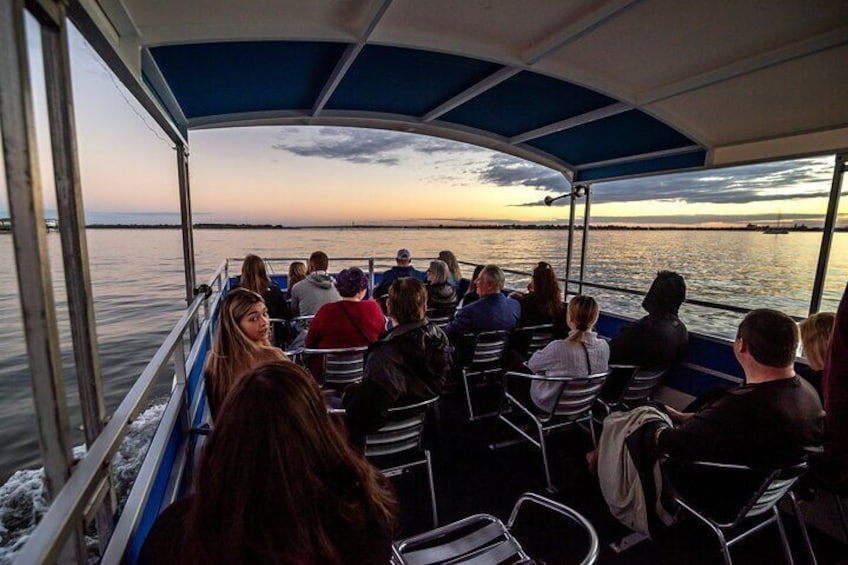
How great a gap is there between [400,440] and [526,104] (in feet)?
9.40

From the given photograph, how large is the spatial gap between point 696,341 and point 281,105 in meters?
3.90

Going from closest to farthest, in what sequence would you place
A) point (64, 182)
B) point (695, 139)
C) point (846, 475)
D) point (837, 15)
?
point (64, 182), point (846, 475), point (837, 15), point (695, 139)

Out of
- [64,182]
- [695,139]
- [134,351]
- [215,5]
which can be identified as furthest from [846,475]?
[134,351]

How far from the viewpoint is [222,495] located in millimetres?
716

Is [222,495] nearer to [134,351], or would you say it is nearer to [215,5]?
[215,5]

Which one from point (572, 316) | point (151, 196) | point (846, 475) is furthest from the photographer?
point (151, 196)

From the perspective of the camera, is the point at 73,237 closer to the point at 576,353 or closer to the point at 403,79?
the point at 576,353

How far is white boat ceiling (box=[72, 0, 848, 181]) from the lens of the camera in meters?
2.02

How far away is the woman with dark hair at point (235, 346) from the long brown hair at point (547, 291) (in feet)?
7.24

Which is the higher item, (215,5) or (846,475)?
(215,5)

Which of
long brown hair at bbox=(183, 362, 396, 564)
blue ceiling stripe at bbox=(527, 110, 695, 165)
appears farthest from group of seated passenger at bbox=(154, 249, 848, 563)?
blue ceiling stripe at bbox=(527, 110, 695, 165)

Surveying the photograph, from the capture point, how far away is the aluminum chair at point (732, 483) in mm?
1435

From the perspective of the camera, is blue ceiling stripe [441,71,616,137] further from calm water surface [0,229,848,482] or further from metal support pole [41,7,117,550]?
metal support pole [41,7,117,550]

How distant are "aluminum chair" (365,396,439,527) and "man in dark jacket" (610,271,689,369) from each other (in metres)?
1.39
